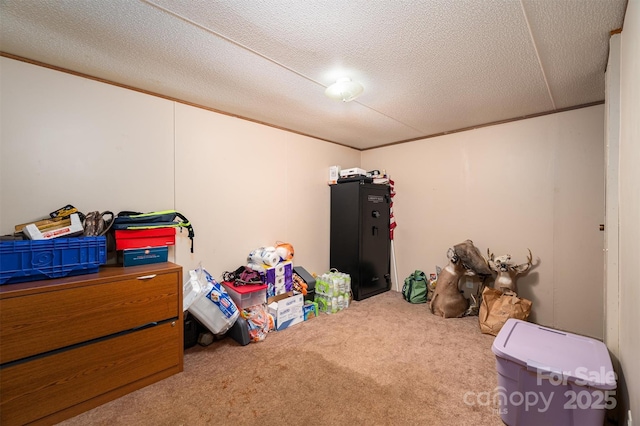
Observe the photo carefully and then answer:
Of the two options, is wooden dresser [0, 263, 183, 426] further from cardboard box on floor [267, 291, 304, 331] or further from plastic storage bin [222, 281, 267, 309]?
cardboard box on floor [267, 291, 304, 331]

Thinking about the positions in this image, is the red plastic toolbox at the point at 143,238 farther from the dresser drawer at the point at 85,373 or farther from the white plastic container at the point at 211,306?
the dresser drawer at the point at 85,373

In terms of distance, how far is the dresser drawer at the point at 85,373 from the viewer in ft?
4.42

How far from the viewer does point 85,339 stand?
1.53 metres

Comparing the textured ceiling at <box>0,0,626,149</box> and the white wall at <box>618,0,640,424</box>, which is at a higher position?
the textured ceiling at <box>0,0,626,149</box>

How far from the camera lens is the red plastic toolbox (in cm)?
189

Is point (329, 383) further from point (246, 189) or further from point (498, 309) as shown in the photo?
point (246, 189)

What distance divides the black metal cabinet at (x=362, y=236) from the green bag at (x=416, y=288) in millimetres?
419

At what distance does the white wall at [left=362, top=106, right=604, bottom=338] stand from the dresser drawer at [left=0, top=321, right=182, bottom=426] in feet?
10.2

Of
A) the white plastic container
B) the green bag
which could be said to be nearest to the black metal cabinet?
the green bag

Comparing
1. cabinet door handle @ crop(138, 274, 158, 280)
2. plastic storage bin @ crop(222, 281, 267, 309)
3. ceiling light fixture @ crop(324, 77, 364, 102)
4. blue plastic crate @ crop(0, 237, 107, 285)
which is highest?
ceiling light fixture @ crop(324, 77, 364, 102)

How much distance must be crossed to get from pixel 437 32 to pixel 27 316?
2752mm

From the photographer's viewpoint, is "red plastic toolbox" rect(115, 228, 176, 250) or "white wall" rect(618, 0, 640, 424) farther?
"red plastic toolbox" rect(115, 228, 176, 250)

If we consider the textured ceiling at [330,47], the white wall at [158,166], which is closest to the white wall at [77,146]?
the white wall at [158,166]

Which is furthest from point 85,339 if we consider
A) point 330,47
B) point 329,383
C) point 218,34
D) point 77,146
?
point 330,47
